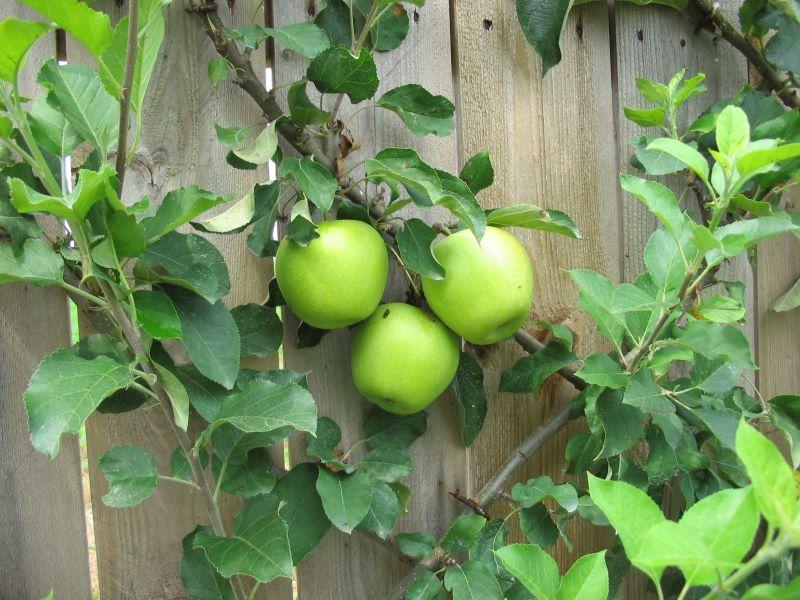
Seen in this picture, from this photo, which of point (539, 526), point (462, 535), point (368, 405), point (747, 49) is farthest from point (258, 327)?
point (747, 49)

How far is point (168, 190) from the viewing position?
3.50ft

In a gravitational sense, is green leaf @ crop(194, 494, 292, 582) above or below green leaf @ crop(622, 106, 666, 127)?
below

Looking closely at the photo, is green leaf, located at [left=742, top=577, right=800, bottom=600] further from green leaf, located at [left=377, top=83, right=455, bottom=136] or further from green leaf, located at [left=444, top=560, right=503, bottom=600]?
green leaf, located at [left=377, top=83, right=455, bottom=136]

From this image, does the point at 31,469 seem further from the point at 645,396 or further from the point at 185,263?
the point at 645,396

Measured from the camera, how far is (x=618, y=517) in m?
0.54

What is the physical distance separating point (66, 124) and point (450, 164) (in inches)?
24.8

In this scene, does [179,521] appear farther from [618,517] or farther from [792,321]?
[792,321]

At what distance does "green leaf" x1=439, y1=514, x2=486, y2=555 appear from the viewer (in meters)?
1.06

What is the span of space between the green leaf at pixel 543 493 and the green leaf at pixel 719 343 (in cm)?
29

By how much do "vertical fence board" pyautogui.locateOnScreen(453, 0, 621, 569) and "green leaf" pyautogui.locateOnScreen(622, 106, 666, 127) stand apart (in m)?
0.11

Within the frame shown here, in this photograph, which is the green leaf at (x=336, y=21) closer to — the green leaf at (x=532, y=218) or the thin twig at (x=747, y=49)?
the green leaf at (x=532, y=218)

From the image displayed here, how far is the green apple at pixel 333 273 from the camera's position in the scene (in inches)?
37.0

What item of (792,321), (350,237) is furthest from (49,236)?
(792,321)

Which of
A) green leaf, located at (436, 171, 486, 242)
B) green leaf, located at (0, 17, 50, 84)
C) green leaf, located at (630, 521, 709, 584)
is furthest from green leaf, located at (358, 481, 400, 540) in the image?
green leaf, located at (0, 17, 50, 84)
